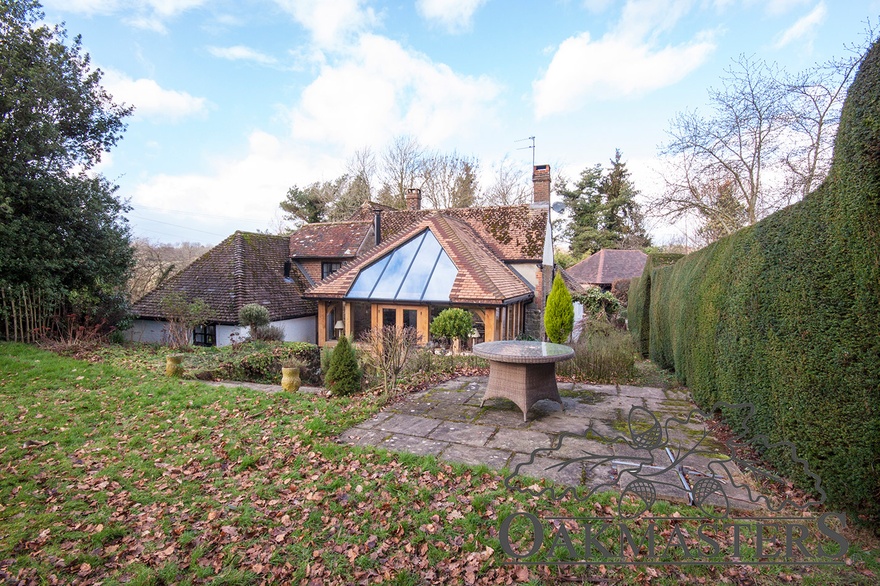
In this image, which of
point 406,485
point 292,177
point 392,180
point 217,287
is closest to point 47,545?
point 406,485

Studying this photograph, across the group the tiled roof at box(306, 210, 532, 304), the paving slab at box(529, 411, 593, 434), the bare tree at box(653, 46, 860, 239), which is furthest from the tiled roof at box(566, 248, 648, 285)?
the paving slab at box(529, 411, 593, 434)

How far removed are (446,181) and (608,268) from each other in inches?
503

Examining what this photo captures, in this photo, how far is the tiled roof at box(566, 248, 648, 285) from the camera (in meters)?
26.6

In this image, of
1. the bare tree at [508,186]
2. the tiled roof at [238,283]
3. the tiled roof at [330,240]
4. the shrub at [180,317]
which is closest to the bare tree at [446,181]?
the bare tree at [508,186]

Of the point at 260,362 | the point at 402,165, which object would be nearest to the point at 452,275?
the point at 260,362

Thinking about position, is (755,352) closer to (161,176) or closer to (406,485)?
(406,485)

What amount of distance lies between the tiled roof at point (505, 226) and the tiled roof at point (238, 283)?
5.15 metres

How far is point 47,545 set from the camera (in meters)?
2.96

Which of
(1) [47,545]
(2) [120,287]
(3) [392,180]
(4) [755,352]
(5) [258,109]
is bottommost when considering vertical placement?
(1) [47,545]

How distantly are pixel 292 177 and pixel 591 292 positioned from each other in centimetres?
2341

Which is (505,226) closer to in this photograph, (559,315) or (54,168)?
(559,315)

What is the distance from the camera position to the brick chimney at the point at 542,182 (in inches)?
689

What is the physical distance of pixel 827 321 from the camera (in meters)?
2.88

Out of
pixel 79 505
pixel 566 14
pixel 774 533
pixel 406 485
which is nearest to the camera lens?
pixel 774 533
